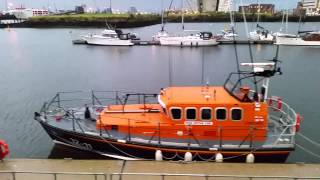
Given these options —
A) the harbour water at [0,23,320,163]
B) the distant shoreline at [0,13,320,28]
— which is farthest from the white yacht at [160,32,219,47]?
the distant shoreline at [0,13,320,28]

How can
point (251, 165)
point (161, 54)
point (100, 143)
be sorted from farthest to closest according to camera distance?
point (161, 54) → point (100, 143) → point (251, 165)

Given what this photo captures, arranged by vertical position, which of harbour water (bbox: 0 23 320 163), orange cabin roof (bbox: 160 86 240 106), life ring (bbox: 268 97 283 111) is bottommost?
harbour water (bbox: 0 23 320 163)

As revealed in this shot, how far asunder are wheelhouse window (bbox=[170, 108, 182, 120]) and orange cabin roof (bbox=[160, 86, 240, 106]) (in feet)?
0.75

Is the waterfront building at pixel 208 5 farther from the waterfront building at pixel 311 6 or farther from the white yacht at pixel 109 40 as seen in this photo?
the white yacht at pixel 109 40

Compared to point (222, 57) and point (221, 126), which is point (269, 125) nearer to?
point (221, 126)

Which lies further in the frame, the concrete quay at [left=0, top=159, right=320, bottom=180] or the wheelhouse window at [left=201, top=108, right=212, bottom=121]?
the wheelhouse window at [left=201, top=108, right=212, bottom=121]

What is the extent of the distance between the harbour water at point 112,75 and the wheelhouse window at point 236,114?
2335mm

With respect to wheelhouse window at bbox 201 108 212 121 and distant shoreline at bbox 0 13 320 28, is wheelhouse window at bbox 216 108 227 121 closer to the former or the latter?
wheelhouse window at bbox 201 108 212 121

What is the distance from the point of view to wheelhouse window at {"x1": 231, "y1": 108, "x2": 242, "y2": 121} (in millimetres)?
12848

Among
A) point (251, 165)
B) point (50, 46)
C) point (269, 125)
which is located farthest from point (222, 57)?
point (251, 165)

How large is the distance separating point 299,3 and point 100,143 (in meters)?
136

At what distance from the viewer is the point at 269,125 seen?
571 inches

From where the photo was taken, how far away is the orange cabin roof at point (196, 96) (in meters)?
12.9

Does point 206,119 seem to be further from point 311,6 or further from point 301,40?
point 311,6
